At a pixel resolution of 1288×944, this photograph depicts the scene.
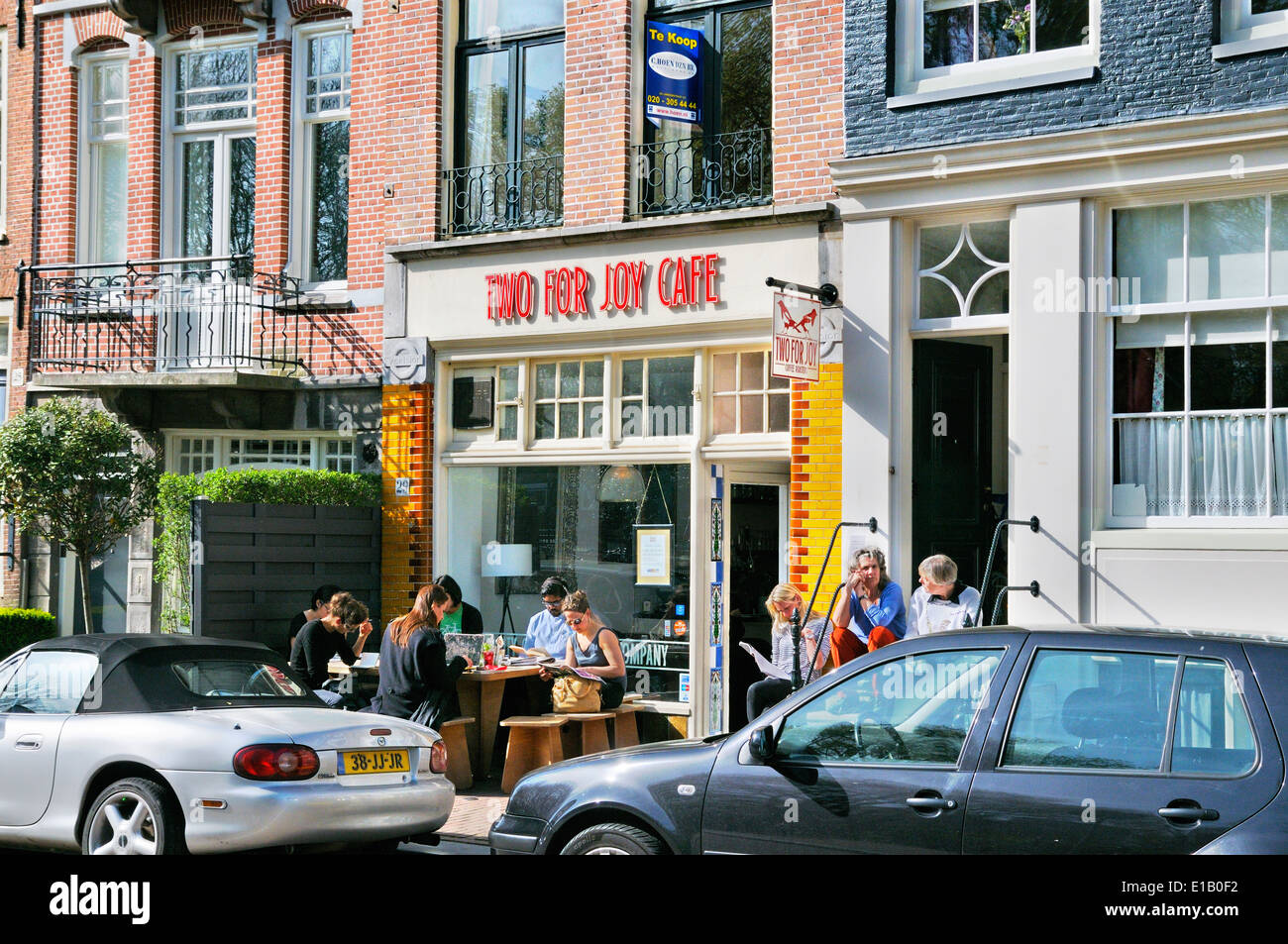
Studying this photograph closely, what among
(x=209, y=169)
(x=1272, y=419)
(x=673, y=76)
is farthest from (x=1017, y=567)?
(x=209, y=169)

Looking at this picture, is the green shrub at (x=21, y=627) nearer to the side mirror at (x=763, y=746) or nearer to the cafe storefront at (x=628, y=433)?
the cafe storefront at (x=628, y=433)

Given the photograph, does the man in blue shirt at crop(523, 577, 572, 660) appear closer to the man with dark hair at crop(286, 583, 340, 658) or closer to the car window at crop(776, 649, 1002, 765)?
the man with dark hair at crop(286, 583, 340, 658)

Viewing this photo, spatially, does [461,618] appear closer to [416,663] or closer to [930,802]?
[416,663]

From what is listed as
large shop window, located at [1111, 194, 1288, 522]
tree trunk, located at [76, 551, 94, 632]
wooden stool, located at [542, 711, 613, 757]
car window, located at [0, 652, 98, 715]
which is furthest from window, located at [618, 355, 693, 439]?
car window, located at [0, 652, 98, 715]

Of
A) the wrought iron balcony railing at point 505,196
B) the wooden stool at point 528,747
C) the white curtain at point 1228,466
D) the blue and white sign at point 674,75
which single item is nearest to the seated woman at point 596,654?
the wooden stool at point 528,747

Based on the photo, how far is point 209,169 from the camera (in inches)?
640

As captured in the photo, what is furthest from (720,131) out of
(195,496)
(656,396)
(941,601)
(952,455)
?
(195,496)

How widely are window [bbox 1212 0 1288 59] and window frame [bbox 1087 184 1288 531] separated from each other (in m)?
0.97

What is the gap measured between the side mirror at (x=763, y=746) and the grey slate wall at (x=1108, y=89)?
21.8ft

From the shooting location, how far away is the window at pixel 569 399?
548 inches

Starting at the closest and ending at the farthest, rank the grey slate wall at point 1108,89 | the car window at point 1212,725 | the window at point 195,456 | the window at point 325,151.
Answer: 1. the car window at point 1212,725
2. the grey slate wall at point 1108,89
3. the window at point 325,151
4. the window at point 195,456

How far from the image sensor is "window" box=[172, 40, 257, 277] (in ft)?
52.4

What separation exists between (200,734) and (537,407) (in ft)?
22.0

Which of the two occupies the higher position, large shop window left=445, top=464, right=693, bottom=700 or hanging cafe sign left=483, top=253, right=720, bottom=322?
hanging cafe sign left=483, top=253, right=720, bottom=322
